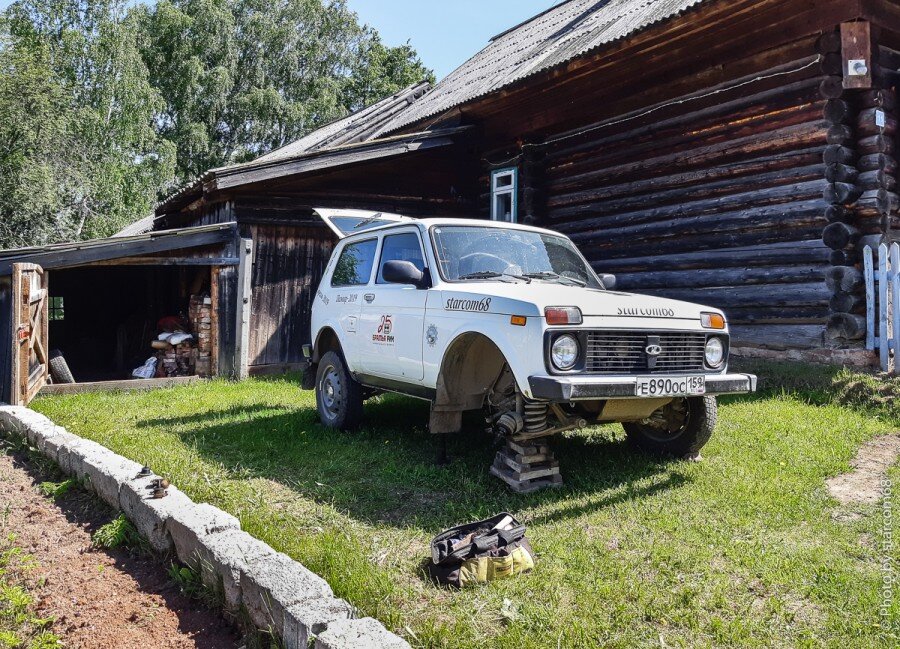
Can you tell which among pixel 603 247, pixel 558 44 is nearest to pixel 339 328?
pixel 603 247

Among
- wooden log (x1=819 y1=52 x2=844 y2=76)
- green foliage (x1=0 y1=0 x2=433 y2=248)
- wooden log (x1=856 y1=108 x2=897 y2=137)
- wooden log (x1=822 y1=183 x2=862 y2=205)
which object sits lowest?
wooden log (x1=822 y1=183 x2=862 y2=205)

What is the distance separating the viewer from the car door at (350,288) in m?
6.05

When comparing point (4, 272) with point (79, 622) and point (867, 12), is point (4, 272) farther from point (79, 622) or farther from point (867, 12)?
point (867, 12)

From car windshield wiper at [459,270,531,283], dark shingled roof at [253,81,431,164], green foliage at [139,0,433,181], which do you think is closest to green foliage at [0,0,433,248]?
green foliage at [139,0,433,181]

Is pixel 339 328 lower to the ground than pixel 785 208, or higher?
lower

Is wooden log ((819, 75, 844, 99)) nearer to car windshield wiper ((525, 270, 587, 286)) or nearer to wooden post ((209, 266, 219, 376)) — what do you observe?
car windshield wiper ((525, 270, 587, 286))

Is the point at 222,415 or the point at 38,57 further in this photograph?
the point at 38,57

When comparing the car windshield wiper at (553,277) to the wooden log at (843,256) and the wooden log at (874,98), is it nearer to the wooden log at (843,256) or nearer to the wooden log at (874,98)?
the wooden log at (843,256)

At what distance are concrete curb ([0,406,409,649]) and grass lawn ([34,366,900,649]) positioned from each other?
0.23 m

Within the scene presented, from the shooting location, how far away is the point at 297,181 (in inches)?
449

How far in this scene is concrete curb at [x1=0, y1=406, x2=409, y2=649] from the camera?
8.45 ft

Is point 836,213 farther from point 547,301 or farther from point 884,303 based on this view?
point 547,301

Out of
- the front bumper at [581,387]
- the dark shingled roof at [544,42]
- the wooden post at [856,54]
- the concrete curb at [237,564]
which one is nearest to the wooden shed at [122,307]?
the concrete curb at [237,564]

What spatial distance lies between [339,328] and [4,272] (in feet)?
14.9
